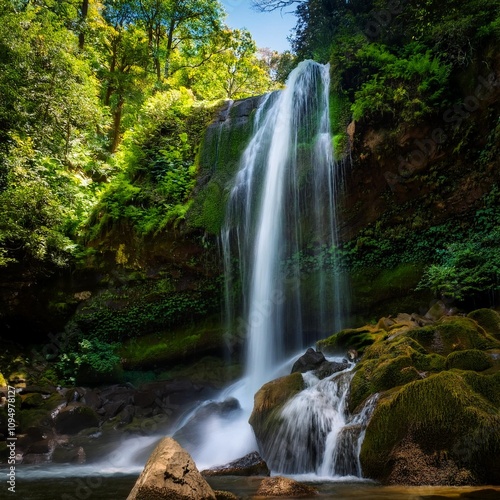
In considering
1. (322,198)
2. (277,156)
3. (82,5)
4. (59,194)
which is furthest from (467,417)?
(82,5)

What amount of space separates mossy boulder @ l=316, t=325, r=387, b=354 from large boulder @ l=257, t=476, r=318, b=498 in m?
3.87

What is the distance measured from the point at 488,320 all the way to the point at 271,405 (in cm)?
393

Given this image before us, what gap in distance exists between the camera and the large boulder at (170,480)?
10.9ft

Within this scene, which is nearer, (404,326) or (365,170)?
(404,326)

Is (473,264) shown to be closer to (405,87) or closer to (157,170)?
(405,87)

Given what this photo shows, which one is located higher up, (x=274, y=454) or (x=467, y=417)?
(x=467, y=417)

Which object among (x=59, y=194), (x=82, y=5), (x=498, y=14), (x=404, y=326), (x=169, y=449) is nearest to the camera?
(x=169, y=449)

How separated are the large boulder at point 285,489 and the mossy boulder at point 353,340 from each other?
3.87 metres

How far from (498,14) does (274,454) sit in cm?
1079

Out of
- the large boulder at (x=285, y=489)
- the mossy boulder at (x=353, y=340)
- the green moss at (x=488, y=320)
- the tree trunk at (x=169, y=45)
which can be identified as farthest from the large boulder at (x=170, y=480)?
the tree trunk at (x=169, y=45)

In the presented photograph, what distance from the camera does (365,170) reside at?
1075cm

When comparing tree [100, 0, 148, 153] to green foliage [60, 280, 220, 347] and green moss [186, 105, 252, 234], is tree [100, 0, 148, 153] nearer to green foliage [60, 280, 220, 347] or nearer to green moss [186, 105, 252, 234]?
green moss [186, 105, 252, 234]

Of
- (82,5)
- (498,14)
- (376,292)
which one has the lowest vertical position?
(376,292)

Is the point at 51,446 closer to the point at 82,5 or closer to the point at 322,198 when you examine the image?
the point at 322,198
